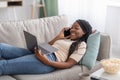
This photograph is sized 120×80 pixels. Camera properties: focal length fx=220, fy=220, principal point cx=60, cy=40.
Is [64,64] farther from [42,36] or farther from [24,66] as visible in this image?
[42,36]

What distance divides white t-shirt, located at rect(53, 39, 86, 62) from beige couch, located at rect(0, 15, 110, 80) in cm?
11

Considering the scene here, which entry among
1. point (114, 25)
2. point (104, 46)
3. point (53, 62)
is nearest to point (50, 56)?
point (53, 62)

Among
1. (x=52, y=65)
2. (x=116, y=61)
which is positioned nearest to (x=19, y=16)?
(x=52, y=65)

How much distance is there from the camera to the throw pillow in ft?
7.06

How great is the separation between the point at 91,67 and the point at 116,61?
1.16ft

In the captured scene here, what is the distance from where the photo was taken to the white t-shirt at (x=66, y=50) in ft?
6.92

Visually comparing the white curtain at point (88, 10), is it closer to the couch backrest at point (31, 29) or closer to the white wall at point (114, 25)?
the white wall at point (114, 25)

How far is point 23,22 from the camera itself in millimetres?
2441

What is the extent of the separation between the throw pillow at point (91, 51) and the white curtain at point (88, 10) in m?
0.89

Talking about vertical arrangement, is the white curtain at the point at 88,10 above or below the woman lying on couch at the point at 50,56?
above

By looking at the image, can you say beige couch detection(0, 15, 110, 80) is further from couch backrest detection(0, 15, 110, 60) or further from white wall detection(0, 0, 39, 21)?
white wall detection(0, 0, 39, 21)

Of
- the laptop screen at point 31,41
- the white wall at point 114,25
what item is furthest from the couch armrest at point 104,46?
the laptop screen at point 31,41

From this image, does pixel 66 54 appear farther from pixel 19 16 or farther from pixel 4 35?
pixel 19 16

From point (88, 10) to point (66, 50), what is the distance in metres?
1.21
